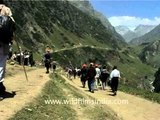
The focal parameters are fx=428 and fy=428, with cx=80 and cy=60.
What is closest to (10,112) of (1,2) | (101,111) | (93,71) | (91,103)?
(1,2)

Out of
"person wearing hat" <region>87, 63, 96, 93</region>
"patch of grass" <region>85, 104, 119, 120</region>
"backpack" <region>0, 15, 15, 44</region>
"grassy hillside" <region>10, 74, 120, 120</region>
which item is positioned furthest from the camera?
"person wearing hat" <region>87, 63, 96, 93</region>

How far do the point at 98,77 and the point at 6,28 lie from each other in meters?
27.2

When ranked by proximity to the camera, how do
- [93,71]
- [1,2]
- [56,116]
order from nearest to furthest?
[1,2]
[56,116]
[93,71]

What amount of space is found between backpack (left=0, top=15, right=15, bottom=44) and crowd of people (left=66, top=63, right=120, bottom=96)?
19.6 metres

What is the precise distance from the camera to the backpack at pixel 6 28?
1305cm

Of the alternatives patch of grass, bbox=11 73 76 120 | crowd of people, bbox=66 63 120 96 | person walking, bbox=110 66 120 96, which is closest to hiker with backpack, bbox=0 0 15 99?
patch of grass, bbox=11 73 76 120

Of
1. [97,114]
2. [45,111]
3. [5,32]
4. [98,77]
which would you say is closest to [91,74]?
[98,77]

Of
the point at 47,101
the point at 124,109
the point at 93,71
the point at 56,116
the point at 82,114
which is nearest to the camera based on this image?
the point at 56,116

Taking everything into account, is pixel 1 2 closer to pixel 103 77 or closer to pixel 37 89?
pixel 37 89

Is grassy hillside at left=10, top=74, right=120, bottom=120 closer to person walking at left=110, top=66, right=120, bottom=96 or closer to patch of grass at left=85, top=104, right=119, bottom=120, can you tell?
patch of grass at left=85, top=104, right=119, bottom=120

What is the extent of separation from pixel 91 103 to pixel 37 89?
150 inches

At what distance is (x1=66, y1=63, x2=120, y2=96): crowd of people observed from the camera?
1299 inches

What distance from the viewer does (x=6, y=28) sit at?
515 inches

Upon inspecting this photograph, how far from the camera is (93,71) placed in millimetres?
32781
